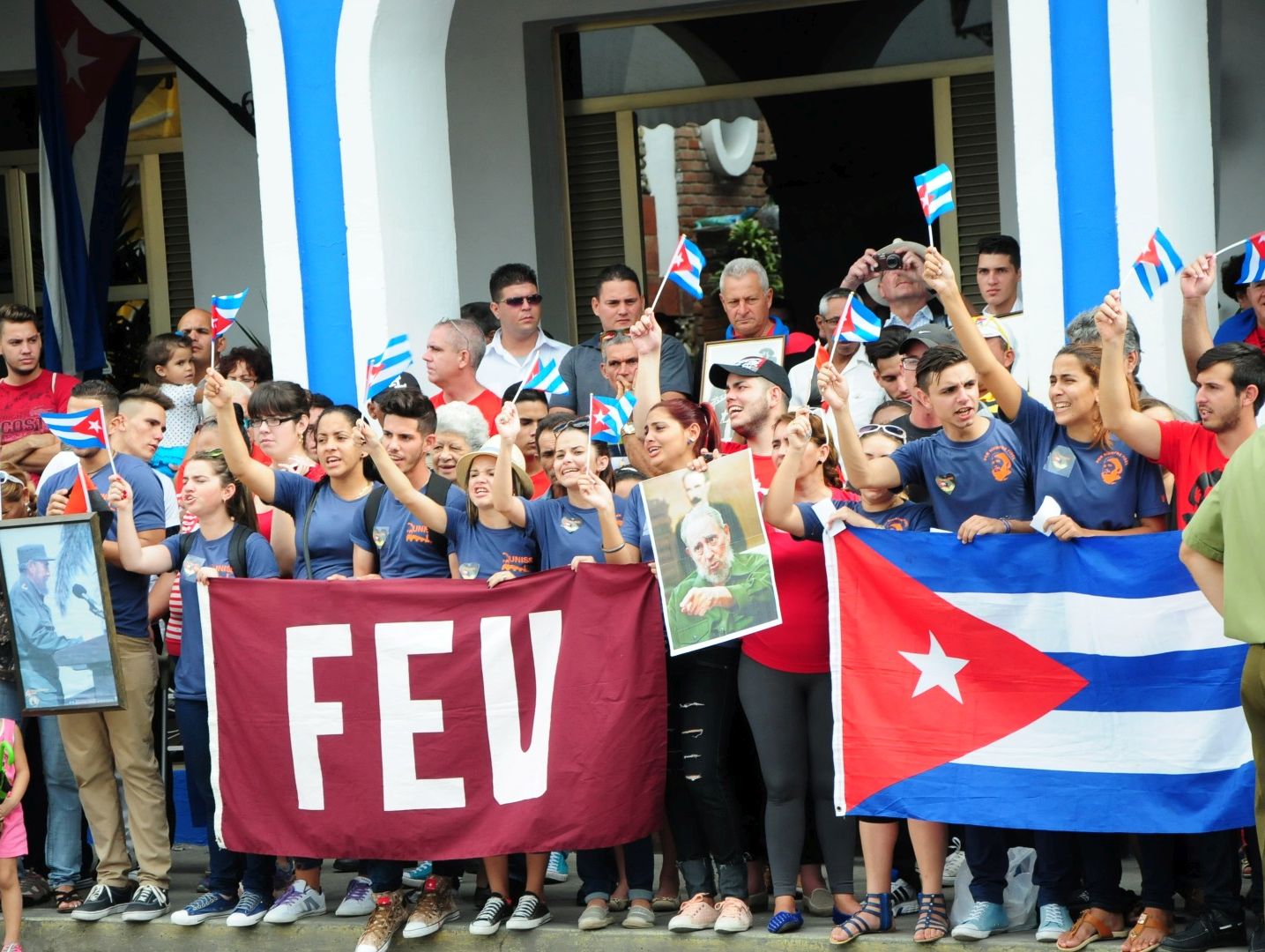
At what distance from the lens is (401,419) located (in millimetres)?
7473

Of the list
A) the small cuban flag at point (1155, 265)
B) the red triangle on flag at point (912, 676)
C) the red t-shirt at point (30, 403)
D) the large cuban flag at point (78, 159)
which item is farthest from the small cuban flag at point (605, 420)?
the large cuban flag at point (78, 159)

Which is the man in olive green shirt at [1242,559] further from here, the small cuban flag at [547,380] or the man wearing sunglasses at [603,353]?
the man wearing sunglasses at [603,353]

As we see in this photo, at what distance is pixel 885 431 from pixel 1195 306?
1229mm

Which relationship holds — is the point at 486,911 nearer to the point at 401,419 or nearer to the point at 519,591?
the point at 519,591

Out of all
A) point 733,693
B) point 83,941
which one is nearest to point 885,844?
point 733,693

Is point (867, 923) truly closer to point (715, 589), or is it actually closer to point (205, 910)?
point (715, 589)

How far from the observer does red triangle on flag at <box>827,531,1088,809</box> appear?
6.61m

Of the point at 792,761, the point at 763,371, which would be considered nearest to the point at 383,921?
the point at 792,761

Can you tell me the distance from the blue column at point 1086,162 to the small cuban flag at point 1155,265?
1098 mm

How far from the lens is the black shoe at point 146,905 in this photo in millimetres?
7672

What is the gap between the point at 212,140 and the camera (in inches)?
495

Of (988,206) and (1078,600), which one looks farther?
(988,206)

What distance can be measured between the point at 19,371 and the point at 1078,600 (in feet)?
19.3

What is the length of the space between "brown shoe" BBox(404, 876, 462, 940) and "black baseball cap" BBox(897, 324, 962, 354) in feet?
9.28
